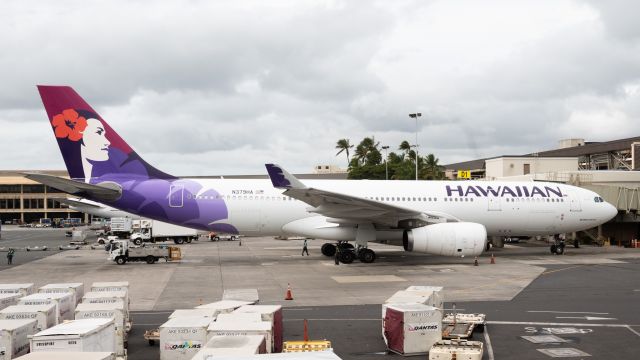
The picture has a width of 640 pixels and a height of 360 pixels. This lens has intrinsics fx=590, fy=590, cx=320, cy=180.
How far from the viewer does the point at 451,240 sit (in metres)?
26.9

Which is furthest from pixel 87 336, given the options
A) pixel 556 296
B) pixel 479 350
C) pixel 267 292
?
pixel 556 296

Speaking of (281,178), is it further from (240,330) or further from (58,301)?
(240,330)

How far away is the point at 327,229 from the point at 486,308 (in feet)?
42.9

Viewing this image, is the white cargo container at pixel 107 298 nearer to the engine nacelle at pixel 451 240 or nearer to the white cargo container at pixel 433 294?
the white cargo container at pixel 433 294

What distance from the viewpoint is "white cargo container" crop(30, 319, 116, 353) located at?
948 centimetres

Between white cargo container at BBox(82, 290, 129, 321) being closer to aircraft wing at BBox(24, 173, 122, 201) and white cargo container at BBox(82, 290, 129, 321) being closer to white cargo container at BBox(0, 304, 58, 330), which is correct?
white cargo container at BBox(0, 304, 58, 330)

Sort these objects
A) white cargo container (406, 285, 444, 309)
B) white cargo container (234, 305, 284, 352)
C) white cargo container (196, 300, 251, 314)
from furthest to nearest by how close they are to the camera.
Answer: white cargo container (406, 285, 444, 309), white cargo container (196, 300, 251, 314), white cargo container (234, 305, 284, 352)

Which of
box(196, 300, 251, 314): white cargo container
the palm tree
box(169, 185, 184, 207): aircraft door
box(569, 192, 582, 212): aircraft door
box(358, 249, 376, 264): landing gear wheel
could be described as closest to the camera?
box(196, 300, 251, 314): white cargo container

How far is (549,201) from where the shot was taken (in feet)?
109

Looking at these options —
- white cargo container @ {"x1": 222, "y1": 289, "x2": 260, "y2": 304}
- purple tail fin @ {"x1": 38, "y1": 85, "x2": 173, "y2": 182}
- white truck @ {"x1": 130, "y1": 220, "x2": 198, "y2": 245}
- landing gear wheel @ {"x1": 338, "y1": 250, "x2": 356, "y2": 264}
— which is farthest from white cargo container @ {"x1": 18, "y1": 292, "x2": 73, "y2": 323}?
white truck @ {"x1": 130, "y1": 220, "x2": 198, "y2": 245}

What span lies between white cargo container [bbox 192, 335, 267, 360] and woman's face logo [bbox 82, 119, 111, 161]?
21.8 m

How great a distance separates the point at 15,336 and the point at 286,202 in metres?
20.4

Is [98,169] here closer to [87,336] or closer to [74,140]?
Result: [74,140]

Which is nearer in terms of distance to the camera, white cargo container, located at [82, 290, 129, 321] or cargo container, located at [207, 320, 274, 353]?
cargo container, located at [207, 320, 274, 353]
